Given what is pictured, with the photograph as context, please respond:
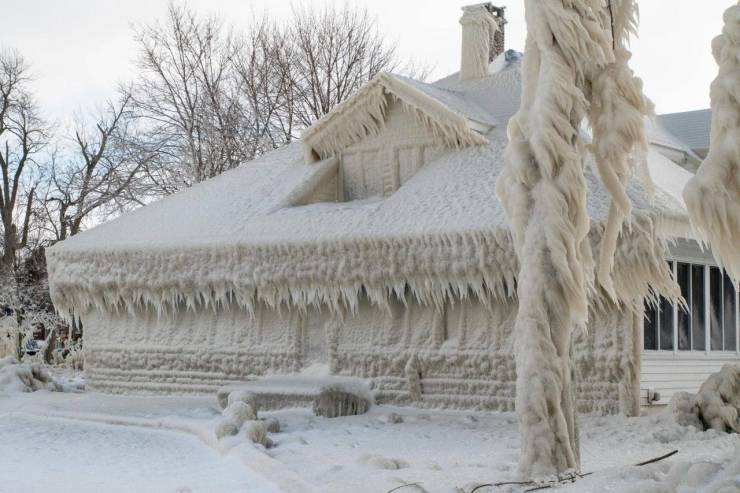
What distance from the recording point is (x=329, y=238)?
14320 mm

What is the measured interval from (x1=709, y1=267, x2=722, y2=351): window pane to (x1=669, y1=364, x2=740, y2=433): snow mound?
3169mm

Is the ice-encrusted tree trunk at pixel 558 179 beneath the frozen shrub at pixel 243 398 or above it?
above

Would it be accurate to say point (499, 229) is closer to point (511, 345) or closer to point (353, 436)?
point (511, 345)

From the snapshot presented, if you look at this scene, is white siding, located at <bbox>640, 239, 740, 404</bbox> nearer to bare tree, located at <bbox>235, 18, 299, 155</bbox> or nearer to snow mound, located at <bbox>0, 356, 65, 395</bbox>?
snow mound, located at <bbox>0, 356, 65, 395</bbox>

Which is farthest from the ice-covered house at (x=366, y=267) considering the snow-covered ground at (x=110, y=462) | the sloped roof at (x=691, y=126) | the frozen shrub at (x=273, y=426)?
the sloped roof at (x=691, y=126)

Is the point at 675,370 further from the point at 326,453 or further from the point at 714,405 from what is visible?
the point at 326,453

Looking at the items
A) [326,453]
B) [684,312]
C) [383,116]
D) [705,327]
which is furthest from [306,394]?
[705,327]

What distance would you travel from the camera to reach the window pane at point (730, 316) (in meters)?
14.9

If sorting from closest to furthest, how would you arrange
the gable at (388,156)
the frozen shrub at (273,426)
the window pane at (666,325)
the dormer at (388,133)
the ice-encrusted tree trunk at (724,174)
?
the ice-encrusted tree trunk at (724,174), the frozen shrub at (273,426), the window pane at (666,325), the dormer at (388,133), the gable at (388,156)

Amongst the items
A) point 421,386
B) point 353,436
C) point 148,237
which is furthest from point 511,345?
point 148,237

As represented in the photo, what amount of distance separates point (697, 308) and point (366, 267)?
193 inches

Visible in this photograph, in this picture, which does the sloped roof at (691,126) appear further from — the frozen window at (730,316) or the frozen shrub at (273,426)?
the frozen shrub at (273,426)

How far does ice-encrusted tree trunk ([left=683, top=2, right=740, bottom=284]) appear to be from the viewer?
20.6ft

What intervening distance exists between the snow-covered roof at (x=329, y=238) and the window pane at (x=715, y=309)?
169cm
